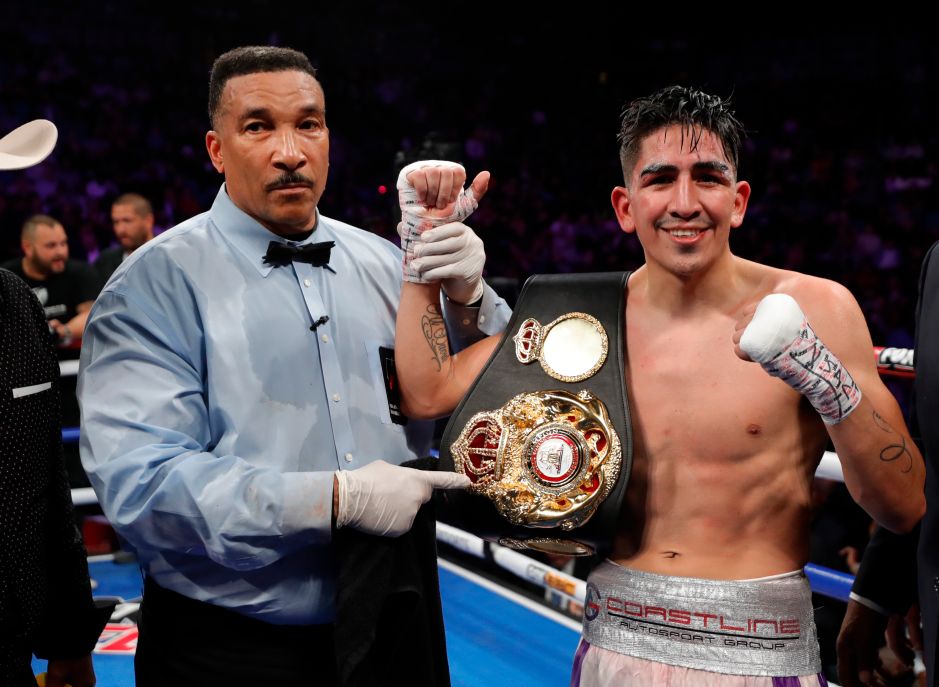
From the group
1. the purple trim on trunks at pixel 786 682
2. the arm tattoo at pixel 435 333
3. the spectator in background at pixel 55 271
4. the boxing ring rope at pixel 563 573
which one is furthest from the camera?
the spectator in background at pixel 55 271

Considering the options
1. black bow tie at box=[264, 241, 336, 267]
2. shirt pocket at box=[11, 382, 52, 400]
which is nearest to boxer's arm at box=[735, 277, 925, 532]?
black bow tie at box=[264, 241, 336, 267]

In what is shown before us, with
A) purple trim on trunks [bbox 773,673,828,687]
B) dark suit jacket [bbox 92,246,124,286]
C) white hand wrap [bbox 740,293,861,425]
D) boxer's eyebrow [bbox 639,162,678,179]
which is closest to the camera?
white hand wrap [bbox 740,293,861,425]

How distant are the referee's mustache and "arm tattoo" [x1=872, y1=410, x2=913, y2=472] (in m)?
0.99

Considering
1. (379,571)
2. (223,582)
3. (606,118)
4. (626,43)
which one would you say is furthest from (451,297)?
(626,43)

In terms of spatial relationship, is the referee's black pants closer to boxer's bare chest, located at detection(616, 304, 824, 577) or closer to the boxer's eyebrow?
boxer's bare chest, located at detection(616, 304, 824, 577)

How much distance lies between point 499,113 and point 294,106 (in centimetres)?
850

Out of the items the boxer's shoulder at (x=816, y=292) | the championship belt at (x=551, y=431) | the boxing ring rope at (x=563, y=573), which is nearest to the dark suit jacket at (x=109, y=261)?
the boxing ring rope at (x=563, y=573)

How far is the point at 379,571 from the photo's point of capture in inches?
57.3

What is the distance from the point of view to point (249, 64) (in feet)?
5.29

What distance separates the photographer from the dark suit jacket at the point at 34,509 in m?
1.48

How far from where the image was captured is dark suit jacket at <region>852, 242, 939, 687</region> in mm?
1477

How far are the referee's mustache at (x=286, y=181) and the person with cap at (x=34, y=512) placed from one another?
1.18 ft

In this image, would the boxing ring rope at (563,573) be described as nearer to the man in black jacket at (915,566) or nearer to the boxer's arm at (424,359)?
the man in black jacket at (915,566)

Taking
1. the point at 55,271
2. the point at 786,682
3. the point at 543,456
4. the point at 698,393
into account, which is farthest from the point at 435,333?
the point at 55,271
